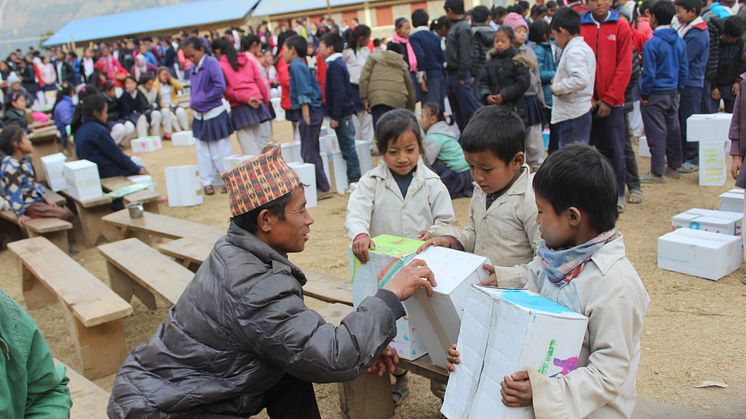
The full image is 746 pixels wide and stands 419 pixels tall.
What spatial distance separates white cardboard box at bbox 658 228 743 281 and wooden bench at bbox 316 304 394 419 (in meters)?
2.68

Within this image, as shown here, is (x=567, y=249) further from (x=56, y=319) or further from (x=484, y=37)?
(x=484, y=37)

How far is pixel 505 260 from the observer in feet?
8.75

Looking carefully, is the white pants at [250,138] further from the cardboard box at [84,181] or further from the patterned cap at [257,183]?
the patterned cap at [257,183]

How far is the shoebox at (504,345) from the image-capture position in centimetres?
171

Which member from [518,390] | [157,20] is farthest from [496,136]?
[157,20]

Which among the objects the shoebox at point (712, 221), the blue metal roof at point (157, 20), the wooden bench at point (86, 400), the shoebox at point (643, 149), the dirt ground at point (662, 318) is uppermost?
the blue metal roof at point (157, 20)

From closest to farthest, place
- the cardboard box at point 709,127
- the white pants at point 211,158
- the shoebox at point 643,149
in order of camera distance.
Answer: the cardboard box at point 709,127 → the shoebox at point 643,149 → the white pants at point 211,158

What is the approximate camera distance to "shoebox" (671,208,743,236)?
4855 millimetres

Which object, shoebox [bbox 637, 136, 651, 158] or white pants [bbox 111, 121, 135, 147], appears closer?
shoebox [bbox 637, 136, 651, 158]

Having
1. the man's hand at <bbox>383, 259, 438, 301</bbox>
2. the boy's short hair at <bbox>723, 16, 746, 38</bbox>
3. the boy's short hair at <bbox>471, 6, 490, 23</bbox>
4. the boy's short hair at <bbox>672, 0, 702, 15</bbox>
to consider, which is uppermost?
the boy's short hair at <bbox>471, 6, 490, 23</bbox>

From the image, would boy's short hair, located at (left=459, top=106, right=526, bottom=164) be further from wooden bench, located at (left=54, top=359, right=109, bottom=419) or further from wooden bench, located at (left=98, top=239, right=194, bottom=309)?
wooden bench, located at (left=98, top=239, right=194, bottom=309)

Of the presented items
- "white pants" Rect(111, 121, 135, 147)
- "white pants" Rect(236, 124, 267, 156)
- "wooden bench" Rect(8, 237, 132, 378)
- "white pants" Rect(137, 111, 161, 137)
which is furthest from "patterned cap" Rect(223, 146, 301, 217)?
"white pants" Rect(137, 111, 161, 137)

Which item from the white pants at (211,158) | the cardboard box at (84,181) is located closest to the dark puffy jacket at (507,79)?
the white pants at (211,158)

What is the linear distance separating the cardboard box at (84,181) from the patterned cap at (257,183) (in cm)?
535
